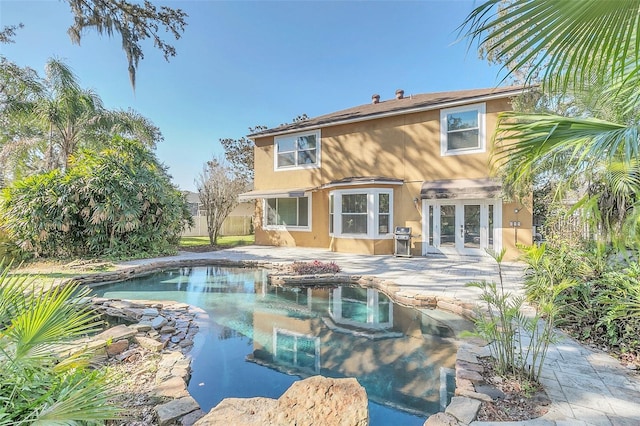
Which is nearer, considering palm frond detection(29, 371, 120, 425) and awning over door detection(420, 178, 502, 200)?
palm frond detection(29, 371, 120, 425)

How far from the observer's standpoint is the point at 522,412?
3207mm

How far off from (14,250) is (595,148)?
18.3 metres

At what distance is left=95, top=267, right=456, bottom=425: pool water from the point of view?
4.28 metres

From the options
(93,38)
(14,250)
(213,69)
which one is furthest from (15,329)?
(213,69)

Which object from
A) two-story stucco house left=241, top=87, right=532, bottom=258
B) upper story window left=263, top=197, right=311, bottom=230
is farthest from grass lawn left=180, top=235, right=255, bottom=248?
upper story window left=263, top=197, right=311, bottom=230

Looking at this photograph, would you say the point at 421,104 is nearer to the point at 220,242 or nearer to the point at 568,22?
the point at 568,22

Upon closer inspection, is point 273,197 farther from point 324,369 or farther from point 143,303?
point 324,369

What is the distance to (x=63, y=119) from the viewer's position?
50.1 feet

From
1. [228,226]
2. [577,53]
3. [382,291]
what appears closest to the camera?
[577,53]

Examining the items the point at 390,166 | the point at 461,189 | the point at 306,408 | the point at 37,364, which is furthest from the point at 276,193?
the point at 37,364

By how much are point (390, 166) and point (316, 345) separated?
1185 centimetres

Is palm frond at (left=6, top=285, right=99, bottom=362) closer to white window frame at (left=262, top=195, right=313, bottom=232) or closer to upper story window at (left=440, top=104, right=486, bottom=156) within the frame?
upper story window at (left=440, top=104, right=486, bottom=156)

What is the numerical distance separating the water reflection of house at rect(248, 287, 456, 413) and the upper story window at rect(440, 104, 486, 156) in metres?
8.96

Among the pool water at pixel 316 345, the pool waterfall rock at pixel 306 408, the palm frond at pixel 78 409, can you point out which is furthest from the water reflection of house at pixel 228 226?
the palm frond at pixel 78 409
